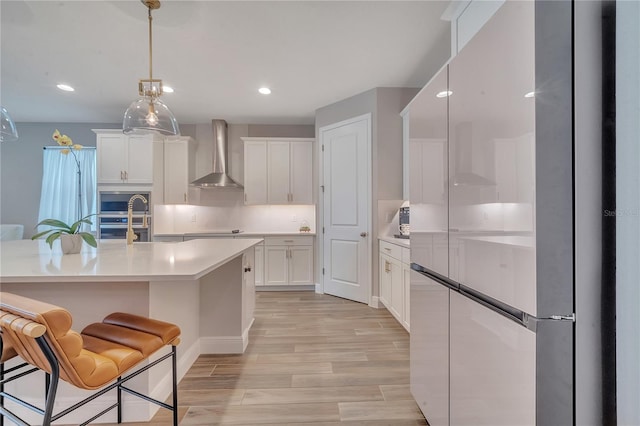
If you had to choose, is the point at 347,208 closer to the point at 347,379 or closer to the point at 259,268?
the point at 259,268

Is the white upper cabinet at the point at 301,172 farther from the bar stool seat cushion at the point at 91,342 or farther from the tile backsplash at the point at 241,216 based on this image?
the bar stool seat cushion at the point at 91,342

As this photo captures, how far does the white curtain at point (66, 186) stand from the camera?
499 centimetres

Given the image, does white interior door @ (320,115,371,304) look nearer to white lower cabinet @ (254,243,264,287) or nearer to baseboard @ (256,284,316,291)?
baseboard @ (256,284,316,291)

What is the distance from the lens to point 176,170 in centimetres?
466

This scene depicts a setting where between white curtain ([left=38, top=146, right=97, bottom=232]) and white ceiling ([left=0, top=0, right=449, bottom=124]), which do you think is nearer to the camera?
white ceiling ([left=0, top=0, right=449, bottom=124])

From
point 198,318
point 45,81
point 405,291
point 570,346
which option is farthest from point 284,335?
point 45,81

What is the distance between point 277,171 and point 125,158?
7.64ft

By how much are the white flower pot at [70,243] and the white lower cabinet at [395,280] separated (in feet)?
8.29

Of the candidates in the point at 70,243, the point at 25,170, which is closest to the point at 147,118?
the point at 70,243

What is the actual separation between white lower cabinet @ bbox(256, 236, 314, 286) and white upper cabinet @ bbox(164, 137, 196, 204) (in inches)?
64.3

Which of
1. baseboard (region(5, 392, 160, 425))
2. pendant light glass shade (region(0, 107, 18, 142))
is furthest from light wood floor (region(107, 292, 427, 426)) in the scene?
pendant light glass shade (region(0, 107, 18, 142))

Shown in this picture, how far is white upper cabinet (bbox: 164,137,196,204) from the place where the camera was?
4648 mm

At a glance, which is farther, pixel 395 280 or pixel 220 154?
pixel 220 154

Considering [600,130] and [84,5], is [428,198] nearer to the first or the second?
[600,130]
